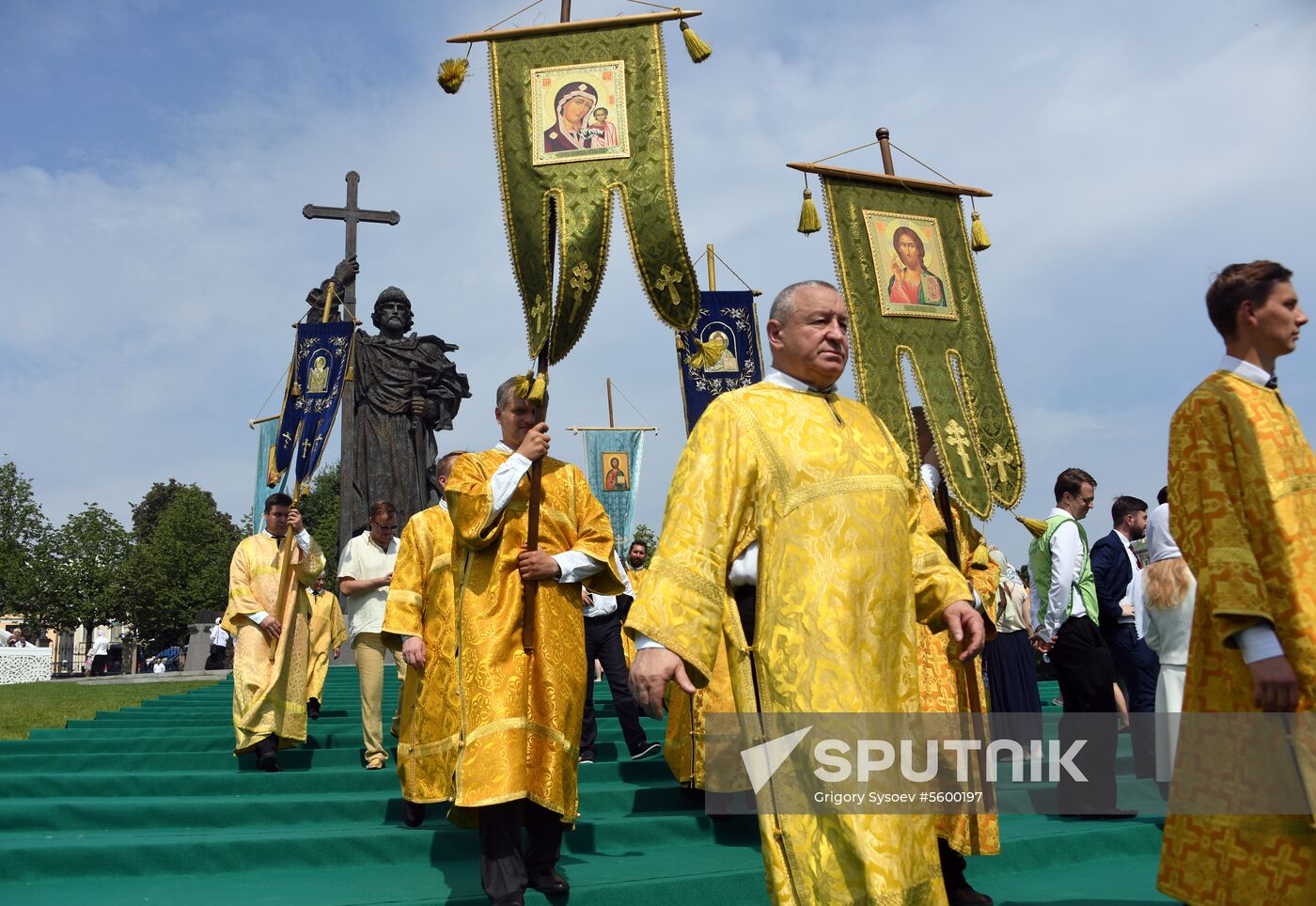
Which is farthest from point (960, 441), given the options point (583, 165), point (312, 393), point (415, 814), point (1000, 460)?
point (312, 393)

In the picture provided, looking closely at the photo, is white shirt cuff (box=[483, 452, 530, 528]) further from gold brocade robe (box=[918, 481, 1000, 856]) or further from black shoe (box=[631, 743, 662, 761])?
black shoe (box=[631, 743, 662, 761])

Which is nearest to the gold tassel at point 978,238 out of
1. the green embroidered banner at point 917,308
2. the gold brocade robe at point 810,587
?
the green embroidered banner at point 917,308

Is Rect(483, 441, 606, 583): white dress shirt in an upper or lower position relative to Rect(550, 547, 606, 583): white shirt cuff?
upper

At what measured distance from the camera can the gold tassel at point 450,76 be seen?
18.6 ft

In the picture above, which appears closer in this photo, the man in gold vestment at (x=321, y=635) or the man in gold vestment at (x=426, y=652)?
the man in gold vestment at (x=426, y=652)

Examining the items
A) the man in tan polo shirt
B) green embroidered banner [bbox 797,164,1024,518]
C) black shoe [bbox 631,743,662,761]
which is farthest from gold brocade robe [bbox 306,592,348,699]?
green embroidered banner [bbox 797,164,1024,518]

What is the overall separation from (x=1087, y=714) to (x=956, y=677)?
6.53 feet

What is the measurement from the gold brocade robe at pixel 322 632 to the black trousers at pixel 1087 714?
6363 mm

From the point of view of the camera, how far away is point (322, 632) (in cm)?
1051

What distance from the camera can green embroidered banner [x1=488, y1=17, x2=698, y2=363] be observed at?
530cm

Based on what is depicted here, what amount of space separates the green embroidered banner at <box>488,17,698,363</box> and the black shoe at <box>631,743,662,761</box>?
Answer: 11.3ft

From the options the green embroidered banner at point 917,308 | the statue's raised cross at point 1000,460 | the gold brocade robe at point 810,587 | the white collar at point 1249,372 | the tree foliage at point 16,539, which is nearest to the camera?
the gold brocade robe at point 810,587

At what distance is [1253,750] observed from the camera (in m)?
3.02

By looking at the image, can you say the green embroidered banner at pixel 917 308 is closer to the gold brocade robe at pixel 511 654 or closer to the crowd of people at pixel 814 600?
the crowd of people at pixel 814 600
